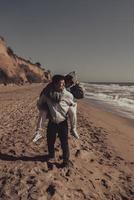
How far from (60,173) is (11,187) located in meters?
1.14

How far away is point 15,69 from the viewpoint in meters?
49.7

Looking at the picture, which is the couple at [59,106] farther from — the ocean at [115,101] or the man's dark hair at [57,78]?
the ocean at [115,101]

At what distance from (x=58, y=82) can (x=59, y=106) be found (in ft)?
1.59

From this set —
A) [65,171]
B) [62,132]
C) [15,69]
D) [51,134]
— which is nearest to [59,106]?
[62,132]

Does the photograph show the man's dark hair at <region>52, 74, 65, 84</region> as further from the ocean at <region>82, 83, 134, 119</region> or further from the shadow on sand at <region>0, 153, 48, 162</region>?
the ocean at <region>82, 83, 134, 119</region>

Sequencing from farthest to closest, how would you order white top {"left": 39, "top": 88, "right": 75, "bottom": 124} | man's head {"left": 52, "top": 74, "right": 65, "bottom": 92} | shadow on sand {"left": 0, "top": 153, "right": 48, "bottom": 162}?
shadow on sand {"left": 0, "top": 153, "right": 48, "bottom": 162}
white top {"left": 39, "top": 88, "right": 75, "bottom": 124}
man's head {"left": 52, "top": 74, "right": 65, "bottom": 92}

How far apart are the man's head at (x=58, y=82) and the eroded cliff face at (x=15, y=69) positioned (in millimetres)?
36746

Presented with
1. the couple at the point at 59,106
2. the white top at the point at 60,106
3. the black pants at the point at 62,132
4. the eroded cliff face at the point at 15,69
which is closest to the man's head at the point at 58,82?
the couple at the point at 59,106

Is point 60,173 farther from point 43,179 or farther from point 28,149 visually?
point 28,149

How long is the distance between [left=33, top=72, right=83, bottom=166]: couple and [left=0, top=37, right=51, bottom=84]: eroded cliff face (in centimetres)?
3640

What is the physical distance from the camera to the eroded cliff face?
4445 centimetres

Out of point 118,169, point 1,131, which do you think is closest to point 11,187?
point 118,169

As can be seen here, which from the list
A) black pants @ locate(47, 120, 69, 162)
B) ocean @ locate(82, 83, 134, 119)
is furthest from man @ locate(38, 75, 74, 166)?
ocean @ locate(82, 83, 134, 119)

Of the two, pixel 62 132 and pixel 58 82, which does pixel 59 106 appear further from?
pixel 62 132
